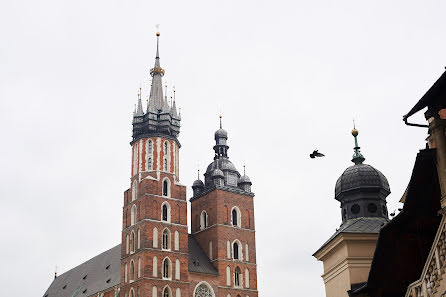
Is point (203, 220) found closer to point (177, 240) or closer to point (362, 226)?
point (177, 240)

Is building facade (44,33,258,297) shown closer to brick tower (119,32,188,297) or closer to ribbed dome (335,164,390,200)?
brick tower (119,32,188,297)

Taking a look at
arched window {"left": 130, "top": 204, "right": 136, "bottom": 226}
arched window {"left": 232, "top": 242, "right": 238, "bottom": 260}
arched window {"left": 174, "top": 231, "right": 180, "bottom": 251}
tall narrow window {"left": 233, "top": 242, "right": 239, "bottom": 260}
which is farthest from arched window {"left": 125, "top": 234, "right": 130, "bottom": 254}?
tall narrow window {"left": 233, "top": 242, "right": 239, "bottom": 260}

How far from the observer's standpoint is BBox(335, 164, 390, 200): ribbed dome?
84.9 feet

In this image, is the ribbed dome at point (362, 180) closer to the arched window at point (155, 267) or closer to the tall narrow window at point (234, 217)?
the arched window at point (155, 267)

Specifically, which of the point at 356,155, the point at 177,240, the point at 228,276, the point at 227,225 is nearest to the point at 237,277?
the point at 228,276

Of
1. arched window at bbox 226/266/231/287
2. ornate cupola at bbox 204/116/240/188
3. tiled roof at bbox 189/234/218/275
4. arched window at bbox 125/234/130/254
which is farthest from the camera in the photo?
ornate cupola at bbox 204/116/240/188

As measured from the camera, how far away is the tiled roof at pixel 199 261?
6031cm

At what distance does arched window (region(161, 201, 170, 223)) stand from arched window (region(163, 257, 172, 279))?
12.4 ft

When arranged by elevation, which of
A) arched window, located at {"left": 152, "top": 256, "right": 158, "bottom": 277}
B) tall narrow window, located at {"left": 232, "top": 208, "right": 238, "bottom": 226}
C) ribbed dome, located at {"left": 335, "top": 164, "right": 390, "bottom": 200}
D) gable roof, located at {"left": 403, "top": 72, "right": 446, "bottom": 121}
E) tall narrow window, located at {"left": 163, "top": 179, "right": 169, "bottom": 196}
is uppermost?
tall narrow window, located at {"left": 163, "top": 179, "right": 169, "bottom": 196}

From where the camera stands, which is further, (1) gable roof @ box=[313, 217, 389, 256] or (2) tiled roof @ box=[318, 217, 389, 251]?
(2) tiled roof @ box=[318, 217, 389, 251]

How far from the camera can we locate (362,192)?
84.4 feet

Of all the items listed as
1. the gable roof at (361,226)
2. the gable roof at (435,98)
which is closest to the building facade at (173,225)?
the gable roof at (361,226)

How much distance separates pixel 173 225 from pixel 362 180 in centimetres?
3544

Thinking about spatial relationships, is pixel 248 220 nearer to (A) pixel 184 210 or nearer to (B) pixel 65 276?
(A) pixel 184 210
